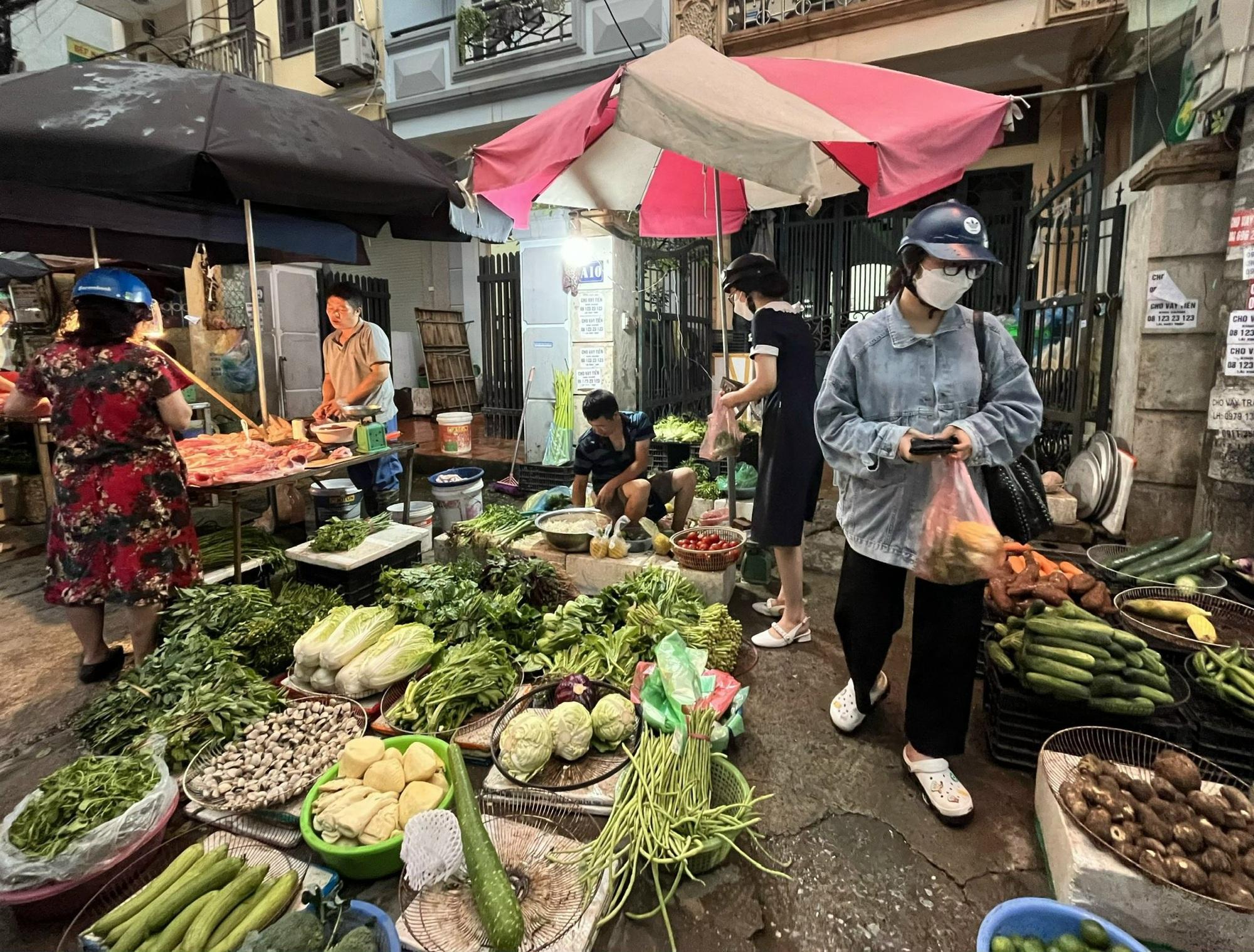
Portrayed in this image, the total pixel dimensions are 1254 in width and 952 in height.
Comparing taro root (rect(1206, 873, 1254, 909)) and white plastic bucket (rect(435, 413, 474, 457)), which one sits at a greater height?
white plastic bucket (rect(435, 413, 474, 457))

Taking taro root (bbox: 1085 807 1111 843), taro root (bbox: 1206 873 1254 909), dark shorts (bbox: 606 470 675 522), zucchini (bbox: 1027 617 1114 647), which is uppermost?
dark shorts (bbox: 606 470 675 522)

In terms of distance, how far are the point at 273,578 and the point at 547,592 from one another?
96.9 inches

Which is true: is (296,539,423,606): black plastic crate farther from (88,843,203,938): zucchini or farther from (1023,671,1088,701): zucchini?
(1023,671,1088,701): zucchini

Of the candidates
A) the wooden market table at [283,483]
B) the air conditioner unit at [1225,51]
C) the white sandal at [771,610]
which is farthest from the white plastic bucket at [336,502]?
the air conditioner unit at [1225,51]

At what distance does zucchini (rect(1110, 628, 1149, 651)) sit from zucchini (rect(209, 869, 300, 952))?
3465mm

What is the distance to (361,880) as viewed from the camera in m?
2.44

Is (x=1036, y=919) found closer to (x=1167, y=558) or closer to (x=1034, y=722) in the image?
(x=1034, y=722)

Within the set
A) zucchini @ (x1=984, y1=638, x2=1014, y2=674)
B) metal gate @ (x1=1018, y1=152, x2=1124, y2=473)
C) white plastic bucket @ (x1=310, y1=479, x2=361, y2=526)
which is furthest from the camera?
white plastic bucket @ (x1=310, y1=479, x2=361, y2=526)

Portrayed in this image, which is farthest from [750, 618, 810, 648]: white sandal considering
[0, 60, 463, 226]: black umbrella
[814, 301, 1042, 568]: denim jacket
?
[0, 60, 463, 226]: black umbrella

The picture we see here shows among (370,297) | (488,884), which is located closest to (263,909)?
(488,884)

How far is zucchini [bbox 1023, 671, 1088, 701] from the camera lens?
276 centimetres

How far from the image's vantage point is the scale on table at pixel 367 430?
5.46 meters

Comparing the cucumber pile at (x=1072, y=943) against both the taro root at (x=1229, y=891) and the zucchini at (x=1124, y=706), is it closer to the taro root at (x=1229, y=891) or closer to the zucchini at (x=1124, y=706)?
the taro root at (x=1229, y=891)

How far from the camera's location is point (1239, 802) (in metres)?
2.19
